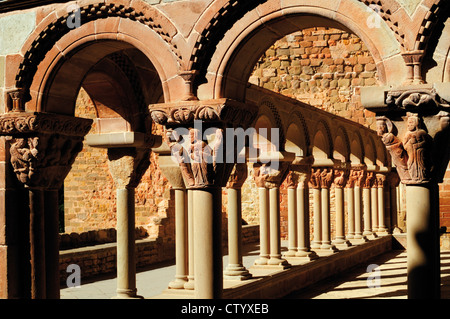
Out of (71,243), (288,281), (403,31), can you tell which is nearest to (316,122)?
(288,281)

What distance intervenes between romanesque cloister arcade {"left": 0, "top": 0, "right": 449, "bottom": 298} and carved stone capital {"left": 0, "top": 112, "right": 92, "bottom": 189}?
13mm

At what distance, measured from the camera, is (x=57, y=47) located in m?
6.46

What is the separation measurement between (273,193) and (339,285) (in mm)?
2221

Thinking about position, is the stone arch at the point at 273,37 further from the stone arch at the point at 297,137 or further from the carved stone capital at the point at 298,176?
the carved stone capital at the point at 298,176

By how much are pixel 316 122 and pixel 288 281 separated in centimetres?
361

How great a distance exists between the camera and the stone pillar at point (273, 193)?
10.6 meters

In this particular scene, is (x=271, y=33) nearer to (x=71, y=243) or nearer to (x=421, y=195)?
(x=421, y=195)

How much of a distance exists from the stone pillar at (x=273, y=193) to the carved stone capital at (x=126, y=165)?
3026 mm

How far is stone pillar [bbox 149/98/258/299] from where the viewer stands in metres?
5.73

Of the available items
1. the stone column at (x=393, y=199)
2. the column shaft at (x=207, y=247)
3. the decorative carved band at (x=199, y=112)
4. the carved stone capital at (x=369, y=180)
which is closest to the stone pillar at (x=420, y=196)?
the decorative carved band at (x=199, y=112)

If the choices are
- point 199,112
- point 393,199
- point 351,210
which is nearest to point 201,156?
point 199,112

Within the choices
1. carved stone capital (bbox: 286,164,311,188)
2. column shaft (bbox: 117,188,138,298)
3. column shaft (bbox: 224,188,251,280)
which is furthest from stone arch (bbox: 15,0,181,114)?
carved stone capital (bbox: 286,164,311,188)

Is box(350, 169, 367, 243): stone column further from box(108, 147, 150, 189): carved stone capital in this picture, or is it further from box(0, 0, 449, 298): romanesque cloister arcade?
box(108, 147, 150, 189): carved stone capital
